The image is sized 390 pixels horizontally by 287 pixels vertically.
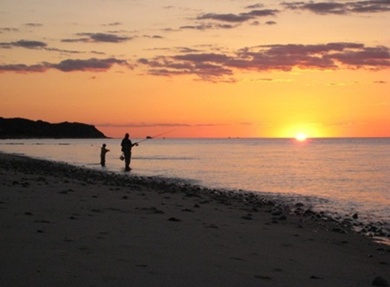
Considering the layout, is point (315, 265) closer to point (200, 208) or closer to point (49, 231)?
point (49, 231)

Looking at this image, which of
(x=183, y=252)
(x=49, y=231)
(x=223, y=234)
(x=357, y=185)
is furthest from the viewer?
(x=357, y=185)

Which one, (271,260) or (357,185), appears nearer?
(271,260)

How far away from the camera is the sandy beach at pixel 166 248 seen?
589 cm

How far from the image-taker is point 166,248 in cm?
752

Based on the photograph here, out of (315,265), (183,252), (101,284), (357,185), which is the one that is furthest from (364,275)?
(357,185)

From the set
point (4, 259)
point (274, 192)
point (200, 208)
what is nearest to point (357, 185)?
point (274, 192)

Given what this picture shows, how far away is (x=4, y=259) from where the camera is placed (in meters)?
6.06

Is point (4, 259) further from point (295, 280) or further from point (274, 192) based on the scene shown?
point (274, 192)

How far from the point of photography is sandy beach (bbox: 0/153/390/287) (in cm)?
589

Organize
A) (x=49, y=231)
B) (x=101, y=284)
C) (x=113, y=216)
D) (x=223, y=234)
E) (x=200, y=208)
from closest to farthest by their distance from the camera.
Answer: (x=101, y=284)
(x=49, y=231)
(x=223, y=234)
(x=113, y=216)
(x=200, y=208)

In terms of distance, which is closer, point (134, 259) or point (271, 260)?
point (134, 259)

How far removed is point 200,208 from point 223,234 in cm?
445

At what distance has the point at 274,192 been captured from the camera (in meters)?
24.0

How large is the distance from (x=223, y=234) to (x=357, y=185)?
2101 cm
